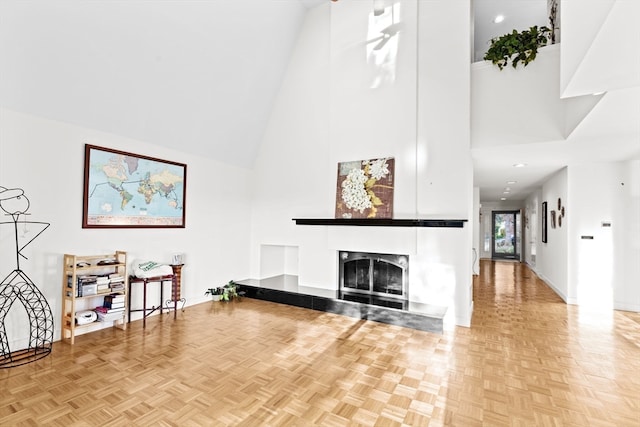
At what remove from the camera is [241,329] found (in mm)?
3990

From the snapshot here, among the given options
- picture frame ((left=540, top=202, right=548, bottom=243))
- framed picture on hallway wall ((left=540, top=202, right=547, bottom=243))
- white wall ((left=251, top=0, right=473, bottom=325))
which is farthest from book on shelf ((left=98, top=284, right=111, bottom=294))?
framed picture on hallway wall ((left=540, top=202, right=547, bottom=243))

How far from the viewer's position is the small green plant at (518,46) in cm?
398

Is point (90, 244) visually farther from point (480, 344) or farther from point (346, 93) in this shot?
point (480, 344)

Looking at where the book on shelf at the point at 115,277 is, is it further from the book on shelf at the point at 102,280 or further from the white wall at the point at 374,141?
the white wall at the point at 374,141

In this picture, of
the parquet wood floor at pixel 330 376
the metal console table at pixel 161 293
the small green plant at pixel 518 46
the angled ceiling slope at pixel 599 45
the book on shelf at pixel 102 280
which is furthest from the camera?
the metal console table at pixel 161 293

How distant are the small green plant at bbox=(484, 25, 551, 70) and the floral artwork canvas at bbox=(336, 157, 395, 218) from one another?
1.94m

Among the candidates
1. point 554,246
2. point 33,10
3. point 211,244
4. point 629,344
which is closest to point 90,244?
point 211,244

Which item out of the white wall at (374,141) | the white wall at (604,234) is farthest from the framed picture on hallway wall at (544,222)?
the white wall at (374,141)

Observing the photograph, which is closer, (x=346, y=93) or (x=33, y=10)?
(x=33, y=10)

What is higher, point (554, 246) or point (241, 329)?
point (554, 246)

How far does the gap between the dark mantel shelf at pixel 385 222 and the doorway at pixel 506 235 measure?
405 inches

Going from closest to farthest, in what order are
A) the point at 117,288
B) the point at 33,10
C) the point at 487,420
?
the point at 487,420
the point at 33,10
the point at 117,288

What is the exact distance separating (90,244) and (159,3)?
3010mm

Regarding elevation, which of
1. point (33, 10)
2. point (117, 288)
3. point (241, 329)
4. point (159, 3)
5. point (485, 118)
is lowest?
point (241, 329)
